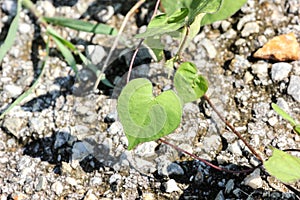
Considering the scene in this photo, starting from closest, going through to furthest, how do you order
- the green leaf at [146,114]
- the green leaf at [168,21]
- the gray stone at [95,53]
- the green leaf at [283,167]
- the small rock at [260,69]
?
the green leaf at [283,167] < the green leaf at [146,114] < the green leaf at [168,21] < the small rock at [260,69] < the gray stone at [95,53]

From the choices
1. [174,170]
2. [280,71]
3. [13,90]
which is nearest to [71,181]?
[174,170]

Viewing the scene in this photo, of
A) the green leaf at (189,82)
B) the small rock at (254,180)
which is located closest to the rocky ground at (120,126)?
the small rock at (254,180)

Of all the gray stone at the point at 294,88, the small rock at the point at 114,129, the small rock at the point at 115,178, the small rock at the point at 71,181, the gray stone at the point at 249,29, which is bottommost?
the small rock at the point at 71,181

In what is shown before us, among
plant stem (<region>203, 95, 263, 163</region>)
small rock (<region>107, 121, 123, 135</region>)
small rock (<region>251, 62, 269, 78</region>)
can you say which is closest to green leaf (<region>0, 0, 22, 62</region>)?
small rock (<region>107, 121, 123, 135</region>)

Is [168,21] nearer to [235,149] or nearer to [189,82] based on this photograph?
[189,82]

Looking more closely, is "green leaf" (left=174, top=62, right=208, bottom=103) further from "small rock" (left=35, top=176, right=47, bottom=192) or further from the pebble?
"small rock" (left=35, top=176, right=47, bottom=192)

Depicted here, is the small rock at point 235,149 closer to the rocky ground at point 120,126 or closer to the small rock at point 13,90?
the rocky ground at point 120,126

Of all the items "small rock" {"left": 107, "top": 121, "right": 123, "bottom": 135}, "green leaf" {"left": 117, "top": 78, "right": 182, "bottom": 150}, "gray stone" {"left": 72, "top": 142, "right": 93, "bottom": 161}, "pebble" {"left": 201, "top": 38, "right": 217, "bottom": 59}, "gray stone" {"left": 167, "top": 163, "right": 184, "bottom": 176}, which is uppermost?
"green leaf" {"left": 117, "top": 78, "right": 182, "bottom": 150}
